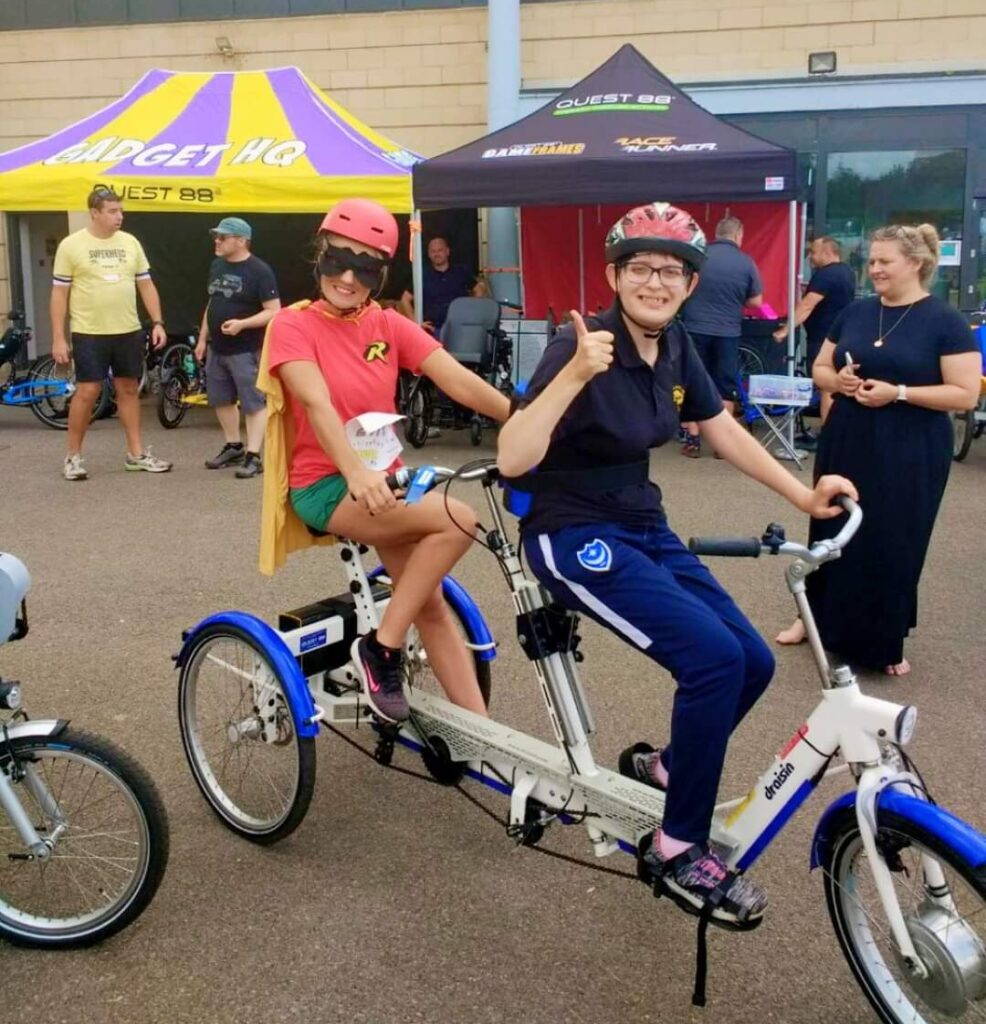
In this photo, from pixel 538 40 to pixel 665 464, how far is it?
6916 millimetres

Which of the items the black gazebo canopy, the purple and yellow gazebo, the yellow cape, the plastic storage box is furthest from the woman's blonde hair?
the purple and yellow gazebo

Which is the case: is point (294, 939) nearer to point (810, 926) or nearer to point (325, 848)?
point (325, 848)

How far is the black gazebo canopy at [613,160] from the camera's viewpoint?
916 cm

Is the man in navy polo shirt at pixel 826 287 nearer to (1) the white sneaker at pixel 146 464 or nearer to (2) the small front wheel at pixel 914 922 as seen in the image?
(1) the white sneaker at pixel 146 464

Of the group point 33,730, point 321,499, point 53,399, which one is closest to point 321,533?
point 321,499

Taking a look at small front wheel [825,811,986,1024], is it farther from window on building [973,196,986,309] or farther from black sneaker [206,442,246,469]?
window on building [973,196,986,309]

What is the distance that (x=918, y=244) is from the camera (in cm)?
454

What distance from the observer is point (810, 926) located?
3.06m

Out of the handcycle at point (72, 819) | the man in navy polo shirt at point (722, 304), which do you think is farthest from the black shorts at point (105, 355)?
the handcycle at point (72, 819)

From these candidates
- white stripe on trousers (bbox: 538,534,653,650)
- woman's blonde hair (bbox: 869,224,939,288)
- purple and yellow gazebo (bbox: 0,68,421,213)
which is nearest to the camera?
white stripe on trousers (bbox: 538,534,653,650)

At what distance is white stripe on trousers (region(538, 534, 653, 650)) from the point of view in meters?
2.77

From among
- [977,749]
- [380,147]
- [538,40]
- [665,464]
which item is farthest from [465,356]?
[977,749]

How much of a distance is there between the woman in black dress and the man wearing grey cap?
5.23 m

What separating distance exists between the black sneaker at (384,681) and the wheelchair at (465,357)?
271 inches
